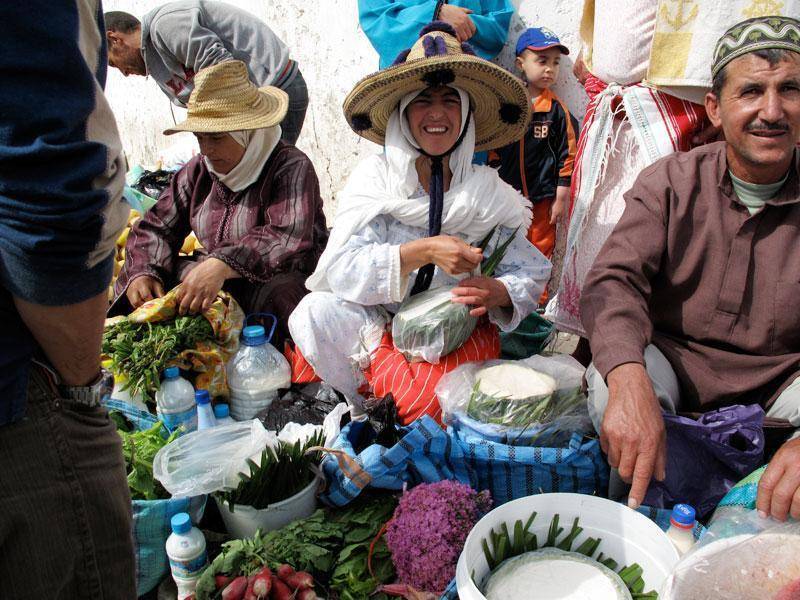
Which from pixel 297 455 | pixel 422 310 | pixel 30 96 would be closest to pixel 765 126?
pixel 422 310

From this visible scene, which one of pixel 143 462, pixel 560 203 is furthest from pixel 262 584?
pixel 560 203

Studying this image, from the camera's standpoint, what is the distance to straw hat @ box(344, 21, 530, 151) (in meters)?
2.51

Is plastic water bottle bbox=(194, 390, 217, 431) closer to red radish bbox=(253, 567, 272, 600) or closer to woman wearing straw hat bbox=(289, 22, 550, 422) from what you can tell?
woman wearing straw hat bbox=(289, 22, 550, 422)

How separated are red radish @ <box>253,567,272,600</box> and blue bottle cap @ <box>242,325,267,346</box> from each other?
129 cm

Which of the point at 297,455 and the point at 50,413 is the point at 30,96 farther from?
the point at 297,455

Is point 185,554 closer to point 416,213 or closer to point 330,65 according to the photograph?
point 416,213

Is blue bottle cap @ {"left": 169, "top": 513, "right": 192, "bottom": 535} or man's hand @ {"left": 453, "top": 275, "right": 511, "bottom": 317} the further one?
man's hand @ {"left": 453, "top": 275, "right": 511, "bottom": 317}

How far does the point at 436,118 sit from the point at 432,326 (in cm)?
92

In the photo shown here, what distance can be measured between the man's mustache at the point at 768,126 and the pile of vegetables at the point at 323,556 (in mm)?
1805

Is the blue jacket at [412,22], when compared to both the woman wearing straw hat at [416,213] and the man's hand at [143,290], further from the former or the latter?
the man's hand at [143,290]

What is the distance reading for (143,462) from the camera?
6.89 ft

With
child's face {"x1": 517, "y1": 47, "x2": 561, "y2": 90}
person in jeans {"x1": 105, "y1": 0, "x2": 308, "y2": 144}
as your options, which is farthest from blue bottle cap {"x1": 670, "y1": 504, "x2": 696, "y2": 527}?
person in jeans {"x1": 105, "y1": 0, "x2": 308, "y2": 144}

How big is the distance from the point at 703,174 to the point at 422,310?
117cm

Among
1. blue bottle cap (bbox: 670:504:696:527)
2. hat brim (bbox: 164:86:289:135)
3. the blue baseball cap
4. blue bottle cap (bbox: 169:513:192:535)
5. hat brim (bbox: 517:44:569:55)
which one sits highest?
the blue baseball cap
